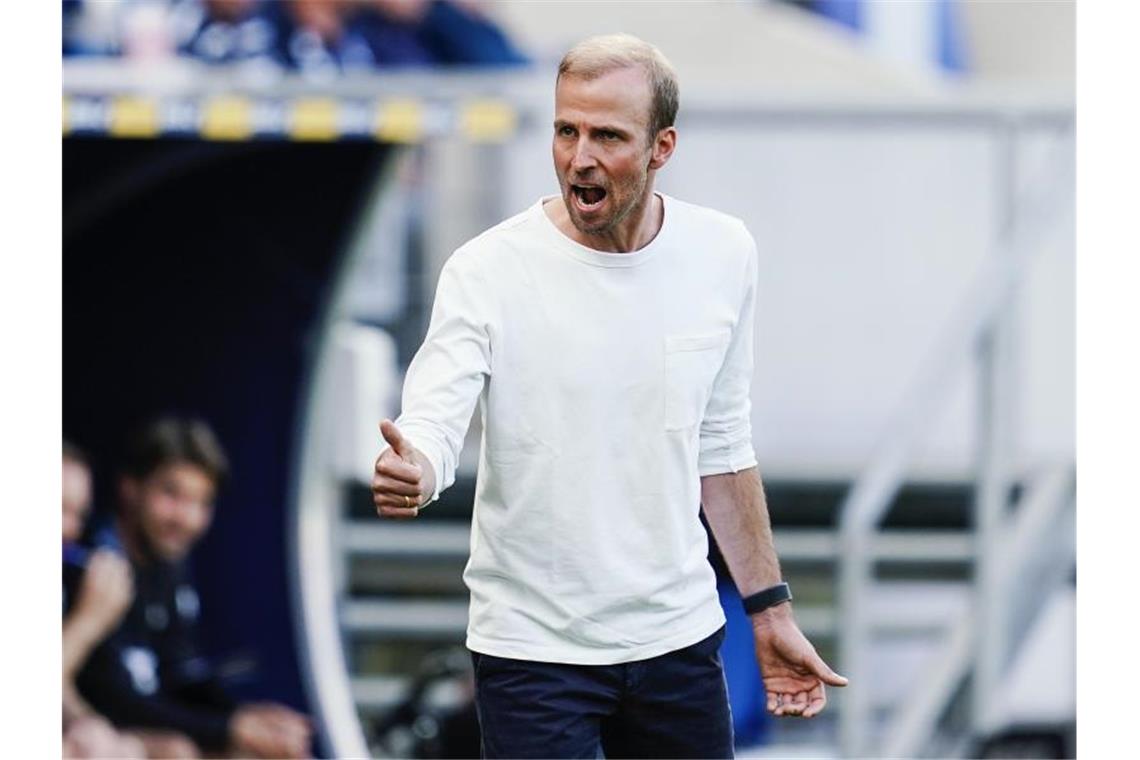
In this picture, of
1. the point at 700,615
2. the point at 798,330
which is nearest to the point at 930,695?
the point at 798,330

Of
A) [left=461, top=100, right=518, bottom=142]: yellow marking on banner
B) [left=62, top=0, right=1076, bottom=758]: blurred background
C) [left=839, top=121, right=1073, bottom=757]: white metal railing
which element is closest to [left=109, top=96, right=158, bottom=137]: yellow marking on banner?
[left=62, top=0, right=1076, bottom=758]: blurred background

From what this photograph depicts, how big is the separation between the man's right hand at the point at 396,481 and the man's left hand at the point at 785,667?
0.73m

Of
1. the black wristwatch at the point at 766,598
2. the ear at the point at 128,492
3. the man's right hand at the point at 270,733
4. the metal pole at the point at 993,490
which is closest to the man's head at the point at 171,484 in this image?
the ear at the point at 128,492

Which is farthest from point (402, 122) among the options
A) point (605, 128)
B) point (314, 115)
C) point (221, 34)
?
point (605, 128)

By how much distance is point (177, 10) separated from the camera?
6.47 meters

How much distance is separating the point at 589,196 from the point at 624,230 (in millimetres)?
122

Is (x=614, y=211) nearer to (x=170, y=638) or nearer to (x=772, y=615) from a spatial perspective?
(x=772, y=615)

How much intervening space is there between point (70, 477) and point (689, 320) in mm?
3422

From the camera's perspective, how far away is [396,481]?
129 inches

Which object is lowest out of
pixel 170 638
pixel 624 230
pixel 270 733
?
pixel 270 733

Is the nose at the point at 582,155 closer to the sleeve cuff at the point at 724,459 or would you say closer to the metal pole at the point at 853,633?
the sleeve cuff at the point at 724,459

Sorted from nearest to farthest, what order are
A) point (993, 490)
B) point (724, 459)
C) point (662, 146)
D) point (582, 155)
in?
point (582, 155) < point (662, 146) < point (724, 459) < point (993, 490)

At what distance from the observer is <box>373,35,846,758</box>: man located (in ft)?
11.4
